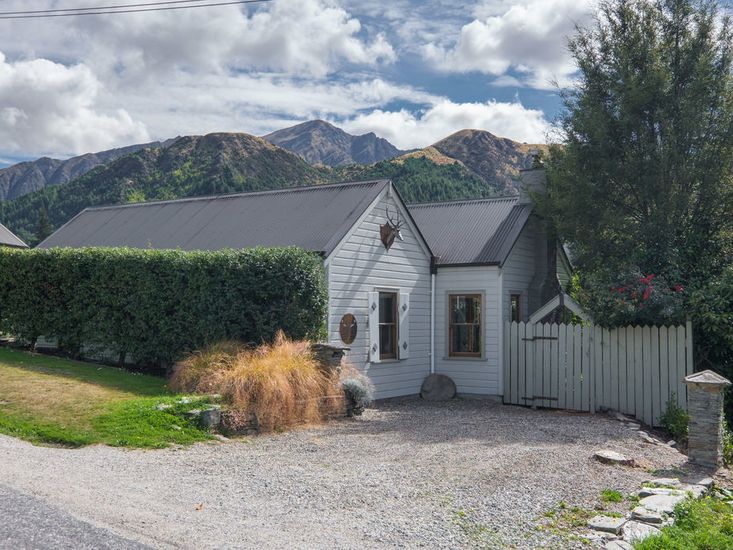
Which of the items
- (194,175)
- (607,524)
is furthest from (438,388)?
(194,175)

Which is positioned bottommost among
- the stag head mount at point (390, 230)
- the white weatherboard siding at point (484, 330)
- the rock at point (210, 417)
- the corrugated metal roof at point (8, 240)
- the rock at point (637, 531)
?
the rock at point (637, 531)

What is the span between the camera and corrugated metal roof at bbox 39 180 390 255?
15.1 metres

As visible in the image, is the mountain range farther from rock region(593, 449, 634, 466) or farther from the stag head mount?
rock region(593, 449, 634, 466)

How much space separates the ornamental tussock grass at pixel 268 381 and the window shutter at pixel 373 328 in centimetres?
267

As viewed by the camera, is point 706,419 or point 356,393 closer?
point 706,419

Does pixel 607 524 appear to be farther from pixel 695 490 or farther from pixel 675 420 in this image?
pixel 675 420

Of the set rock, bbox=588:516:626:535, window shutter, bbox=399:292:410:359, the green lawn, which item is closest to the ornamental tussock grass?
the green lawn

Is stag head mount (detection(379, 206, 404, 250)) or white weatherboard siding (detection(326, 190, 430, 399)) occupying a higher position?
stag head mount (detection(379, 206, 404, 250))

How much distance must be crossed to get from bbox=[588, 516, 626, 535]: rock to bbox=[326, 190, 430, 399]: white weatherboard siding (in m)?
8.13

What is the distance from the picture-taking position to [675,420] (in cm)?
1255

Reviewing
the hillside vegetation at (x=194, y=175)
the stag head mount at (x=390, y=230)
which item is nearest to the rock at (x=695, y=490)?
the stag head mount at (x=390, y=230)

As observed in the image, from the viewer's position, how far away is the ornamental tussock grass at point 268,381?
35.0 ft

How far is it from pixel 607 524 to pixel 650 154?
36.2 feet

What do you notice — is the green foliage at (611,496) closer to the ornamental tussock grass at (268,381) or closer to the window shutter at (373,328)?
the ornamental tussock grass at (268,381)
